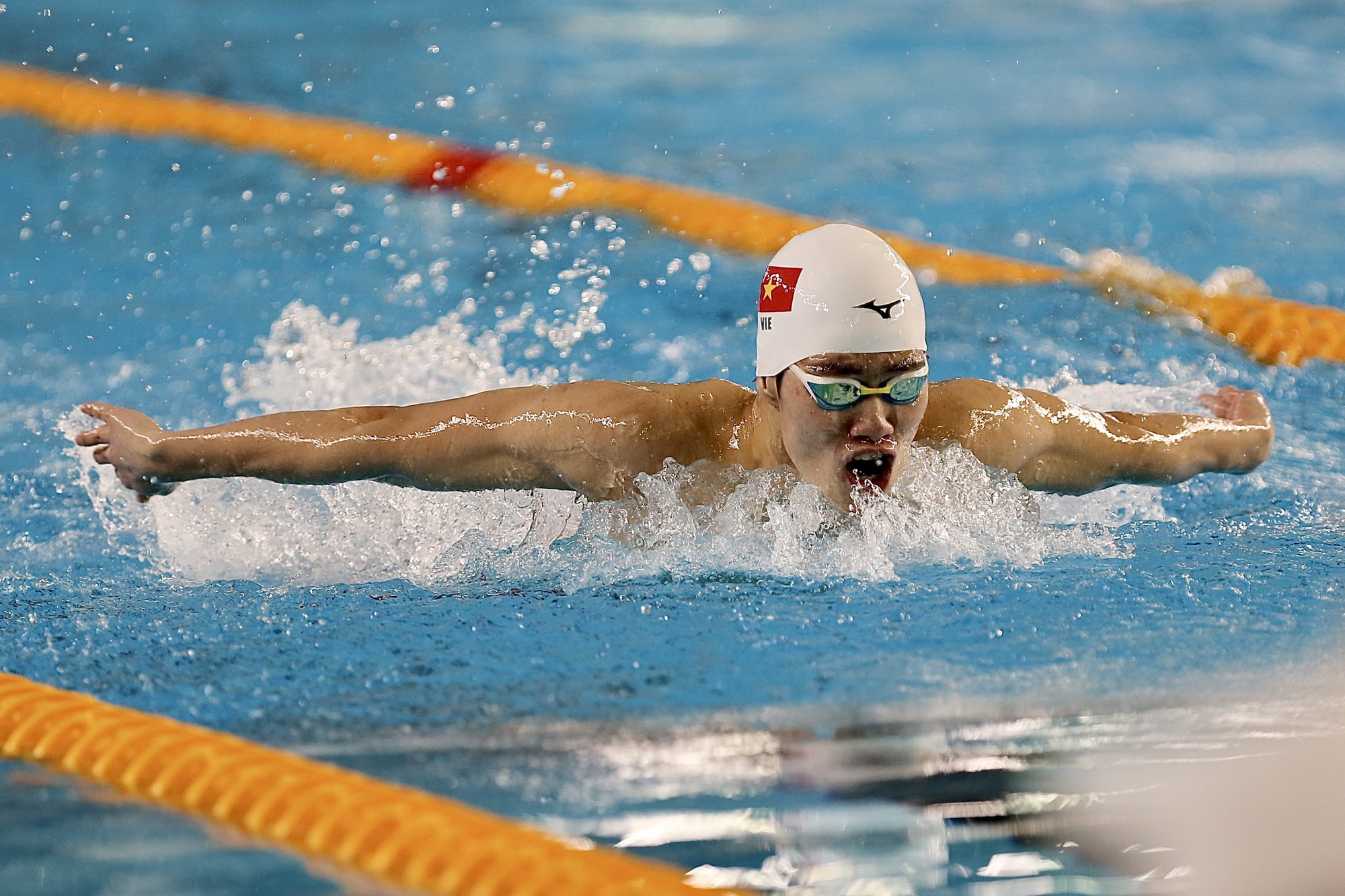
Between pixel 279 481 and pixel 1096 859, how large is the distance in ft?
4.69

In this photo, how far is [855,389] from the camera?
86.5 inches

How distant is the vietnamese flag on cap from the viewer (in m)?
2.29

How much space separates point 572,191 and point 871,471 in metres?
2.65

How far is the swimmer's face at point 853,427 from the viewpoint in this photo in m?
2.21

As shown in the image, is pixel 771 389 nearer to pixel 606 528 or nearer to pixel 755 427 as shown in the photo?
pixel 755 427

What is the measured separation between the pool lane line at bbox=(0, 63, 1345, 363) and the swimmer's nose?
1.99 meters

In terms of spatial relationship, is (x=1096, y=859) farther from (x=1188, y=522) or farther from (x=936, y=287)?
(x=936, y=287)

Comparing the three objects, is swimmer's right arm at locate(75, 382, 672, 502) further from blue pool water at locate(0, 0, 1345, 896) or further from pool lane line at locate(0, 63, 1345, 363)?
pool lane line at locate(0, 63, 1345, 363)

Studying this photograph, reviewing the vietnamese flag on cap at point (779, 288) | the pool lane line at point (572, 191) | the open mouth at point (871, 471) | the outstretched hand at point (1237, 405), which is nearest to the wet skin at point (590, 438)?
the open mouth at point (871, 471)

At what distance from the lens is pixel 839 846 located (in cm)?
170

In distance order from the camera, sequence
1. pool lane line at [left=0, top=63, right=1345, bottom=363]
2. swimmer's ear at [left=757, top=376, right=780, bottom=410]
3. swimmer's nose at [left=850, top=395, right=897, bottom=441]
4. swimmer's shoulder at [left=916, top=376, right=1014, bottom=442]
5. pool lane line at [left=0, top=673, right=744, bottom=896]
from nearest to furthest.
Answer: pool lane line at [left=0, top=673, right=744, bottom=896]
swimmer's nose at [left=850, top=395, right=897, bottom=441]
swimmer's ear at [left=757, top=376, right=780, bottom=410]
swimmer's shoulder at [left=916, top=376, right=1014, bottom=442]
pool lane line at [left=0, top=63, right=1345, bottom=363]

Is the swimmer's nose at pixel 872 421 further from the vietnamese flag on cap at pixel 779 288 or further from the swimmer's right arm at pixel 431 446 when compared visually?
the swimmer's right arm at pixel 431 446

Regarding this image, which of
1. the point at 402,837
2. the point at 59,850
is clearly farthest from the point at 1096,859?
the point at 59,850

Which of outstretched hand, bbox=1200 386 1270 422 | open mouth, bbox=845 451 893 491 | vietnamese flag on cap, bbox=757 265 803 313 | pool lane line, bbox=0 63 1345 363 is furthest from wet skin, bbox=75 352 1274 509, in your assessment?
pool lane line, bbox=0 63 1345 363
